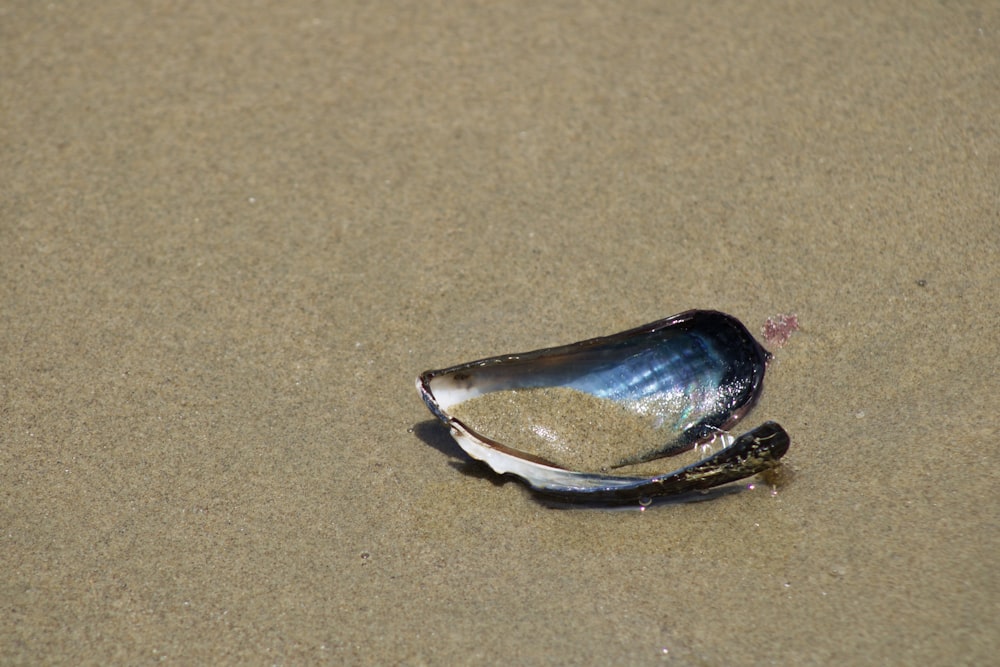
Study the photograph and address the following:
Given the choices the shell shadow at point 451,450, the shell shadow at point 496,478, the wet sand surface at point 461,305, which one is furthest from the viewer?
the shell shadow at point 451,450

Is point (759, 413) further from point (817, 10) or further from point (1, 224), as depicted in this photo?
point (1, 224)

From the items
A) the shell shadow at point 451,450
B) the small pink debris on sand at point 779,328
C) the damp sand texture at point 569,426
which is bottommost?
the shell shadow at point 451,450

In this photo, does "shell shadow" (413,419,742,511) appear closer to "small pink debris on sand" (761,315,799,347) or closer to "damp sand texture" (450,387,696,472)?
"damp sand texture" (450,387,696,472)

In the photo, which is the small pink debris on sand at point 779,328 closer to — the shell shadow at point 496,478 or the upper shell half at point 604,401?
the upper shell half at point 604,401

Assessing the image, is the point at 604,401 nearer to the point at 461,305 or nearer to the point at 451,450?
the point at 451,450

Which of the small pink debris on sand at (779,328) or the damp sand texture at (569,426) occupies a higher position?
the small pink debris on sand at (779,328)

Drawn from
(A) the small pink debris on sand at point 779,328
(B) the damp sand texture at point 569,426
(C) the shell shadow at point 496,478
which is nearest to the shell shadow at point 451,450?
(C) the shell shadow at point 496,478

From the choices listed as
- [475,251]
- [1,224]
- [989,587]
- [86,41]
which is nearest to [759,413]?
[989,587]
